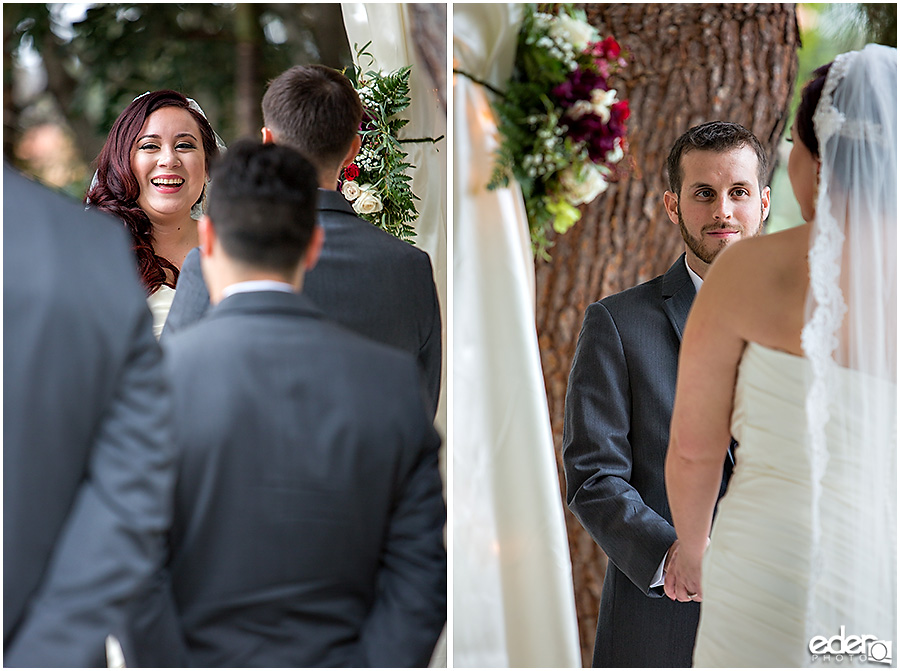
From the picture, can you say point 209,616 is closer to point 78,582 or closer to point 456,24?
point 78,582

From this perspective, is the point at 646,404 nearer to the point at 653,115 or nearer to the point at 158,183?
the point at 653,115

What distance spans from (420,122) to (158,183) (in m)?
0.59

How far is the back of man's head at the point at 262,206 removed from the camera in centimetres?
162

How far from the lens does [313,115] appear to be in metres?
1.81

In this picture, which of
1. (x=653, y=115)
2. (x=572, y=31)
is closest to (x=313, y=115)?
(x=572, y=31)

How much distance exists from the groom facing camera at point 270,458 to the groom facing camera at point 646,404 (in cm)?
62

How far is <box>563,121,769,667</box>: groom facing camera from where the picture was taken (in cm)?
205

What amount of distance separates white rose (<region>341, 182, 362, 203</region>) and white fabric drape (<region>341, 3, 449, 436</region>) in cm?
16

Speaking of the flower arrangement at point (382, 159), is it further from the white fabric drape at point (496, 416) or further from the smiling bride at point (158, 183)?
the smiling bride at point (158, 183)

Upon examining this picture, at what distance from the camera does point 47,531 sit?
1.54m

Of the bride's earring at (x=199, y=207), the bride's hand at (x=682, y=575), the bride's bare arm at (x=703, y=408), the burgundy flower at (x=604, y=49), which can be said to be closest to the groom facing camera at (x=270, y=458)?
the bride's earring at (x=199, y=207)

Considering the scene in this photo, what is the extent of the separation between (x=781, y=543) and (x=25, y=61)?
283 centimetres

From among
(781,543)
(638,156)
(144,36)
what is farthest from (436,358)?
(144,36)

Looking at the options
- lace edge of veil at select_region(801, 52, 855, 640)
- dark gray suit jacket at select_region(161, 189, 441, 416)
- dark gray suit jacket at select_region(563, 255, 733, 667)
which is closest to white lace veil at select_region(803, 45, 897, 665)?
lace edge of veil at select_region(801, 52, 855, 640)
